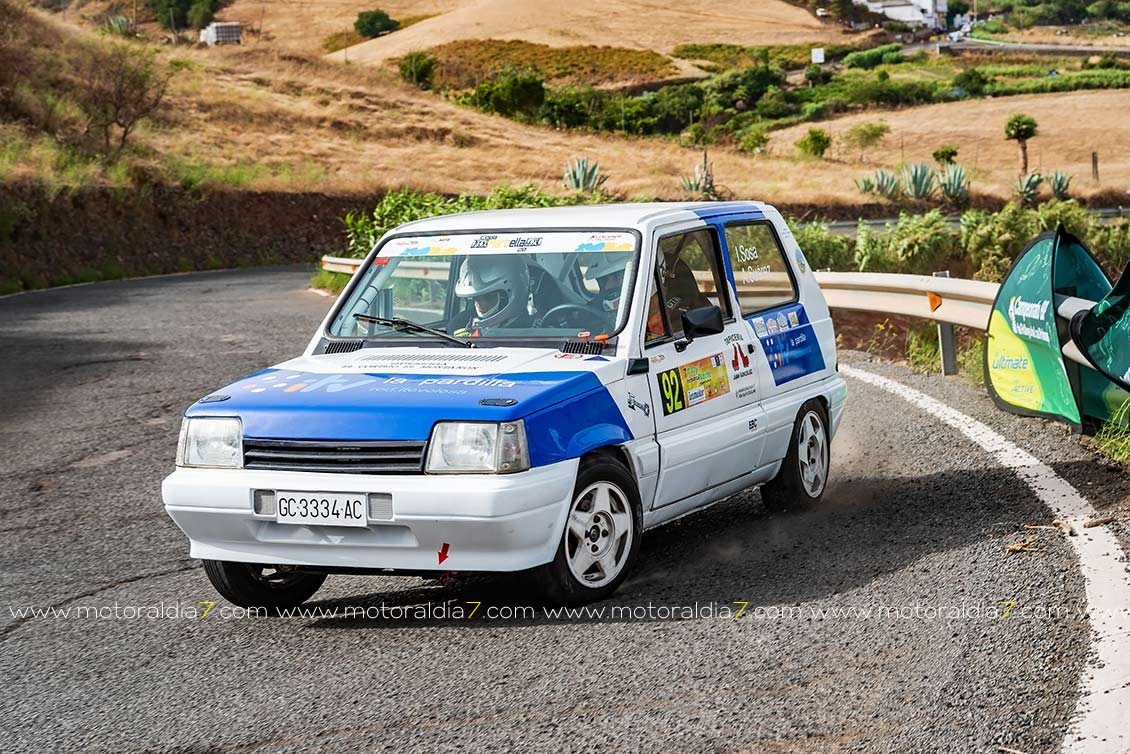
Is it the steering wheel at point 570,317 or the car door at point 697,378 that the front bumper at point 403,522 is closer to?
the car door at point 697,378

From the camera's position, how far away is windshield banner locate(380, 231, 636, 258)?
21.9 ft

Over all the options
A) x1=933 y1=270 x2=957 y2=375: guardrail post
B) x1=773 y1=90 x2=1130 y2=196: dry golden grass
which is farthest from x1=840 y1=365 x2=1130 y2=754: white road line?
x1=773 y1=90 x2=1130 y2=196: dry golden grass

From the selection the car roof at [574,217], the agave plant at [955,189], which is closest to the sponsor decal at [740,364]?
the car roof at [574,217]

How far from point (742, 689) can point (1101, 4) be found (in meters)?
92.7

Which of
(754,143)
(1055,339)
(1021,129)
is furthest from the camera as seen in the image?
(754,143)

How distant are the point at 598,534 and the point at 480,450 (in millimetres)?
731

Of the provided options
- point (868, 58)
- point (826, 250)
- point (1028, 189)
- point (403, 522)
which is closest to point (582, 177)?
point (826, 250)

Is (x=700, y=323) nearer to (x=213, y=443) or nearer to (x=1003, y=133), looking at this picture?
(x=213, y=443)

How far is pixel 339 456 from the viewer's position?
17.9 ft

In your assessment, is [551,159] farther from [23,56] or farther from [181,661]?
[181,661]

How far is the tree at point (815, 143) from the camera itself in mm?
72500

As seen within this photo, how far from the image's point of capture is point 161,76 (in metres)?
61.8

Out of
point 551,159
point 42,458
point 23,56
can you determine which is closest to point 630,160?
point 551,159

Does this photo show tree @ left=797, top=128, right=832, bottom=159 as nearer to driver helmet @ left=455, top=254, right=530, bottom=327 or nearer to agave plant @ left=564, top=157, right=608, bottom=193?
agave plant @ left=564, top=157, right=608, bottom=193
